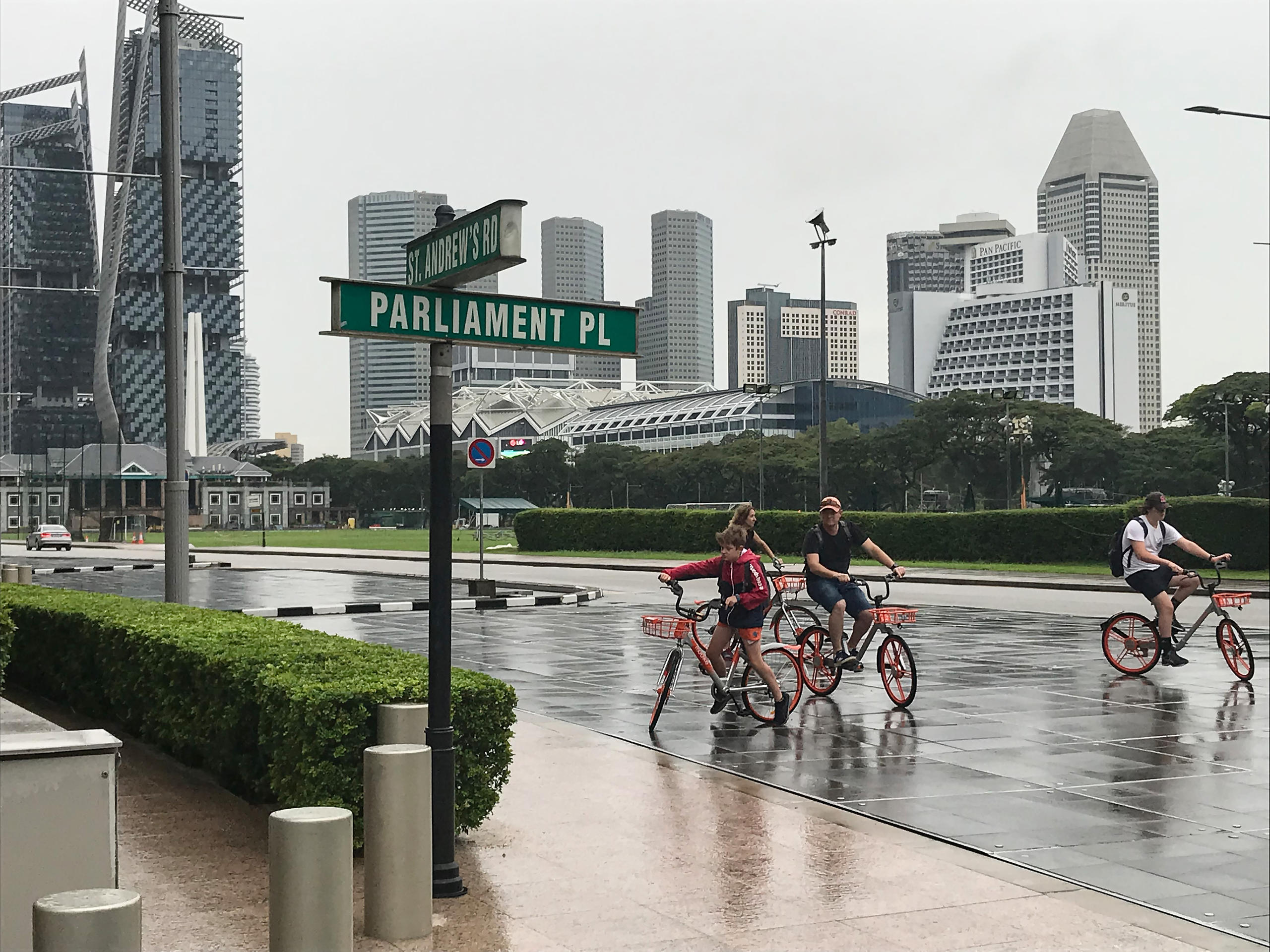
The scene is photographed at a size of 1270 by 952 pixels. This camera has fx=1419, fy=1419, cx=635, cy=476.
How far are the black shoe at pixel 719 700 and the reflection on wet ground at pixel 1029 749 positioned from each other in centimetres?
12

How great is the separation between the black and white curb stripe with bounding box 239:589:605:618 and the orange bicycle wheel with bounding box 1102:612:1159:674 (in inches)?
394

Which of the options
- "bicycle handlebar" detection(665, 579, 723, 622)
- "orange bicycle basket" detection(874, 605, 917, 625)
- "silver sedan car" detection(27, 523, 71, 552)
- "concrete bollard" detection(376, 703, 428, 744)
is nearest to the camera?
"concrete bollard" detection(376, 703, 428, 744)

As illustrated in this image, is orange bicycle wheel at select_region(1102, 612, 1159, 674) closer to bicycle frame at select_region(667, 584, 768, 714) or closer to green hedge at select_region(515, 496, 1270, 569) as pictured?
bicycle frame at select_region(667, 584, 768, 714)

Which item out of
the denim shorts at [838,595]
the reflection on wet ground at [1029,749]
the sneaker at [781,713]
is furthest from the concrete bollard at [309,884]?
the denim shorts at [838,595]

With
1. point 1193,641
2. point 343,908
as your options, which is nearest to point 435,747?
point 343,908

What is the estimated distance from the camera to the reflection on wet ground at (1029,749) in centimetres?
635

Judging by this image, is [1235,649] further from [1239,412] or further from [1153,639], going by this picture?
[1239,412]

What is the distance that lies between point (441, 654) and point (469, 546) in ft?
188

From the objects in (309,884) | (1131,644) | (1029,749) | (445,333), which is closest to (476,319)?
(445,333)

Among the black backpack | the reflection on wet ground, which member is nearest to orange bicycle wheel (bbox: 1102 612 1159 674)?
the reflection on wet ground

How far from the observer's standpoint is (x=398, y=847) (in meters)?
5.01

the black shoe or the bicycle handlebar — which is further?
the black shoe

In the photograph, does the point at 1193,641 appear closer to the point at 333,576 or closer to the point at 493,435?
the point at 333,576

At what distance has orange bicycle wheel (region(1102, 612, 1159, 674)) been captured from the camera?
12867 mm
